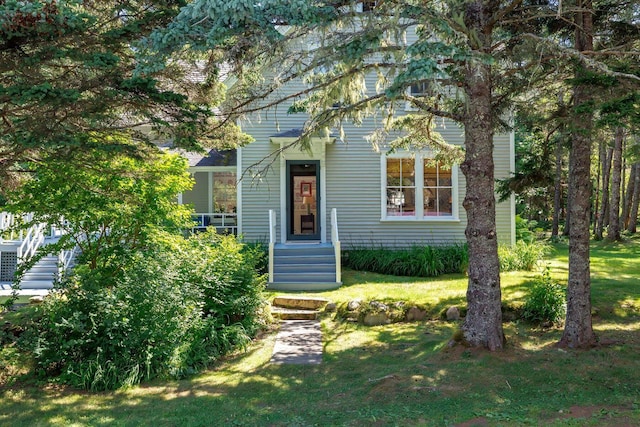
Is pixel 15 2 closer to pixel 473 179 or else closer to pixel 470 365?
pixel 473 179

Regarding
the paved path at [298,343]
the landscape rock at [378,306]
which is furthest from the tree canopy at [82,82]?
the landscape rock at [378,306]

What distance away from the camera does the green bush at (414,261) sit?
12773mm

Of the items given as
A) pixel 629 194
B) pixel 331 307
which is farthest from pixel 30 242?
pixel 629 194

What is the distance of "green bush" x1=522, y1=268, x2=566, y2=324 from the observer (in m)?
8.52

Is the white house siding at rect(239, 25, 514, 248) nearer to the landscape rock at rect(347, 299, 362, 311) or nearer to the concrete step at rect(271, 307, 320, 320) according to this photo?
the concrete step at rect(271, 307, 320, 320)

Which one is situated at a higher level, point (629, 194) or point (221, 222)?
point (629, 194)

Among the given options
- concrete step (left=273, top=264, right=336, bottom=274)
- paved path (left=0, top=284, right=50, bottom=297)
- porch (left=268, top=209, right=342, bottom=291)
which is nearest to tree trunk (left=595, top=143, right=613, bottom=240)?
porch (left=268, top=209, right=342, bottom=291)

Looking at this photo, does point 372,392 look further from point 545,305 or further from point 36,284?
point 36,284

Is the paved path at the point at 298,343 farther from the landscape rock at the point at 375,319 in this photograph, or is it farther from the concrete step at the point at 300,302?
the landscape rock at the point at 375,319

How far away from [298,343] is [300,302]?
2.08 metres

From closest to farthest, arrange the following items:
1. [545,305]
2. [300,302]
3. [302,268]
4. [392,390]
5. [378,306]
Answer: [392,390]
[545,305]
[378,306]
[300,302]
[302,268]

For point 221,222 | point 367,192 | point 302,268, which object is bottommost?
point 302,268

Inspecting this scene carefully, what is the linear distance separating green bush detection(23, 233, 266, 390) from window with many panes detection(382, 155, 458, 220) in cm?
783

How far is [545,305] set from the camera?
8594mm
